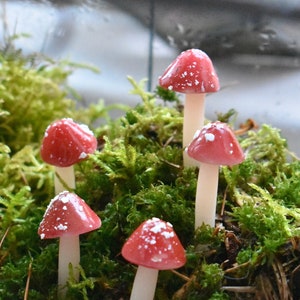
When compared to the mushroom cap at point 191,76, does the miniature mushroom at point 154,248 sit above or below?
below

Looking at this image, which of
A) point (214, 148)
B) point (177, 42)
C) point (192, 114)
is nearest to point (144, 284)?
point (214, 148)

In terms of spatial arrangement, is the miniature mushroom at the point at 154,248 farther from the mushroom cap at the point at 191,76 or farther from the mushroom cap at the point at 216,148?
the mushroom cap at the point at 191,76

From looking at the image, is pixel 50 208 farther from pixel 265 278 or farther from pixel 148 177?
pixel 265 278

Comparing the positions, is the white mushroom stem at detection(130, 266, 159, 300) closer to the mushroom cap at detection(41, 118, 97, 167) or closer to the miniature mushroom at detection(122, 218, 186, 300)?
the miniature mushroom at detection(122, 218, 186, 300)

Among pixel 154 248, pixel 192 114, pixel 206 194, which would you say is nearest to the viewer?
pixel 154 248

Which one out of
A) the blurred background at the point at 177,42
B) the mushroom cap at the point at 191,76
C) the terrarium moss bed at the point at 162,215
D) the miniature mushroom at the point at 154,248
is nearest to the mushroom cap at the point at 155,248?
the miniature mushroom at the point at 154,248

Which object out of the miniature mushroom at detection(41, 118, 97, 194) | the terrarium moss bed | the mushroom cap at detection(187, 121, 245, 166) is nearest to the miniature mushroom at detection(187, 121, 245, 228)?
the mushroom cap at detection(187, 121, 245, 166)

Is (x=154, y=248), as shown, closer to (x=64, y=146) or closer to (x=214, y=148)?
(x=214, y=148)
